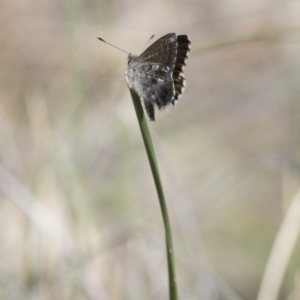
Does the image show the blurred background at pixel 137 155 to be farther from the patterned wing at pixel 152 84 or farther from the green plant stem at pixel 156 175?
the green plant stem at pixel 156 175

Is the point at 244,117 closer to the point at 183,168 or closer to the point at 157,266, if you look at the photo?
the point at 183,168

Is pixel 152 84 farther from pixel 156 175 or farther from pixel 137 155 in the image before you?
pixel 137 155

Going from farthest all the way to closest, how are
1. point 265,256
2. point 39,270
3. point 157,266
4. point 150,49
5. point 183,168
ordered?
point 183,168 → point 265,256 → point 157,266 → point 39,270 → point 150,49

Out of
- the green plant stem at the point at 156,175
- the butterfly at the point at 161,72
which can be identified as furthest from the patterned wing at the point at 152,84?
the green plant stem at the point at 156,175

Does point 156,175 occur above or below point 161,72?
below

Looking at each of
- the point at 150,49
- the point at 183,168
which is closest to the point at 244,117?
the point at 183,168

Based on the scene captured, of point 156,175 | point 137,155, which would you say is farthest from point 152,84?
point 137,155

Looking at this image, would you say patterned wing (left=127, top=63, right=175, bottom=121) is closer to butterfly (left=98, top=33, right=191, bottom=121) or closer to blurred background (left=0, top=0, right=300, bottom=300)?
butterfly (left=98, top=33, right=191, bottom=121)
